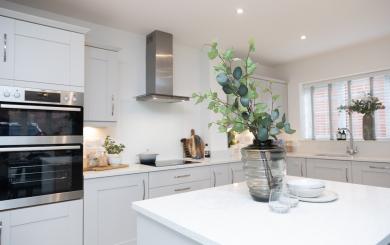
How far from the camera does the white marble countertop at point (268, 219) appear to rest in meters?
0.86

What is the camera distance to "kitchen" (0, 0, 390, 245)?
1893mm

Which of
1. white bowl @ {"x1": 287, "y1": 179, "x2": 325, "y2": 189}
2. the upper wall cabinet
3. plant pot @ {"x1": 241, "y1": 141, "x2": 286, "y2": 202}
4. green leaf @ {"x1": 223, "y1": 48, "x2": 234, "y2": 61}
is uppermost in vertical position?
the upper wall cabinet

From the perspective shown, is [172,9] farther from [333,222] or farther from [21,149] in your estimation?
[333,222]

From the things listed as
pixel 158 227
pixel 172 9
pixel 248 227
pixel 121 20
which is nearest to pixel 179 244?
pixel 158 227

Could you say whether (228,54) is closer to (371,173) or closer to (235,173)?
(235,173)

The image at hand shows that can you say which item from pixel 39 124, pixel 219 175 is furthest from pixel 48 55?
pixel 219 175

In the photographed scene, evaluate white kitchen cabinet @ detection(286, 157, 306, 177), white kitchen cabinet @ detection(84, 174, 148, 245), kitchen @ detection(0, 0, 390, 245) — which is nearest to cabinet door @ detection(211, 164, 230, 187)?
kitchen @ detection(0, 0, 390, 245)

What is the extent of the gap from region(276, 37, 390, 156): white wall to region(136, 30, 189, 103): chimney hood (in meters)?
2.51

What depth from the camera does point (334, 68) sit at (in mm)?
4090

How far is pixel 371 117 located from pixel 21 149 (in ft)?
14.2

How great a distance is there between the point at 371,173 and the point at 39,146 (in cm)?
370

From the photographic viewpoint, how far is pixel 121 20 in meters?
2.87

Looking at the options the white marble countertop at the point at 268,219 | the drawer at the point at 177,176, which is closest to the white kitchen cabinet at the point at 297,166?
the drawer at the point at 177,176

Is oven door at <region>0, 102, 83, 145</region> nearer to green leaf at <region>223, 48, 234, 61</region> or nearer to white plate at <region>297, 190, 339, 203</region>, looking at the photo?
green leaf at <region>223, 48, 234, 61</region>
